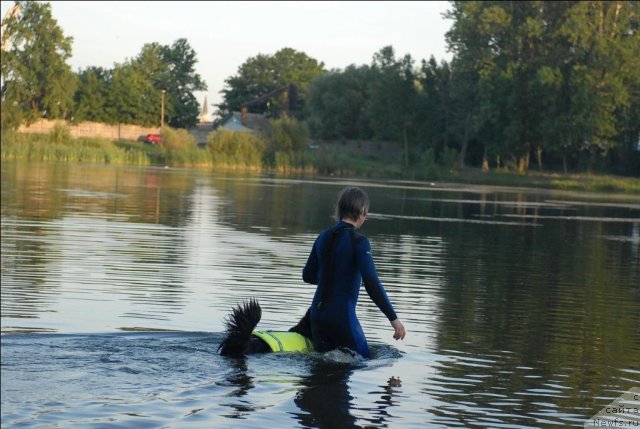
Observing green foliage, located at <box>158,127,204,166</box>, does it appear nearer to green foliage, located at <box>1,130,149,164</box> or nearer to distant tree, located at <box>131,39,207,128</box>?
green foliage, located at <box>1,130,149,164</box>

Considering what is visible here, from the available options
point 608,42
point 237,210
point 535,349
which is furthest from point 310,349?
point 608,42

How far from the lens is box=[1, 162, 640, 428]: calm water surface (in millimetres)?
8969

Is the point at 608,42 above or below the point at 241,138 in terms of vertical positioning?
above

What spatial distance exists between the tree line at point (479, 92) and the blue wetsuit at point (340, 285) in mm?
69824

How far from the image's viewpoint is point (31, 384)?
8.97 metres

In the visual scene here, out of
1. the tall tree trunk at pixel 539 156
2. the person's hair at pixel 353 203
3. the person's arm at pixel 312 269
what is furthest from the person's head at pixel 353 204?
the tall tree trunk at pixel 539 156

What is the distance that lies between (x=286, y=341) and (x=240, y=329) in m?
0.55

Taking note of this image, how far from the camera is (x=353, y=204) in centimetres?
1034

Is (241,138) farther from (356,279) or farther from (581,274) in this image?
(356,279)

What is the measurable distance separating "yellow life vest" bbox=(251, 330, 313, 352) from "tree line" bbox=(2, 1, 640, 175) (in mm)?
69781

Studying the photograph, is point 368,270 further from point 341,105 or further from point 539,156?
point 341,105

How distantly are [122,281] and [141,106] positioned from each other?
3904 inches

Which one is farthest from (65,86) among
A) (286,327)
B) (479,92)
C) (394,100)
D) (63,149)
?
(286,327)

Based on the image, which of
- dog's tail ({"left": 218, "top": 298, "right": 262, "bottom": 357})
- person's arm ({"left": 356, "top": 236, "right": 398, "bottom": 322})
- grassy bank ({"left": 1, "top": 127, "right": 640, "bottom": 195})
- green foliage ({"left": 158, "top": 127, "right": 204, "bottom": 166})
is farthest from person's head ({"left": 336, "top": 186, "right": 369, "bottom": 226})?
green foliage ({"left": 158, "top": 127, "right": 204, "bottom": 166})
